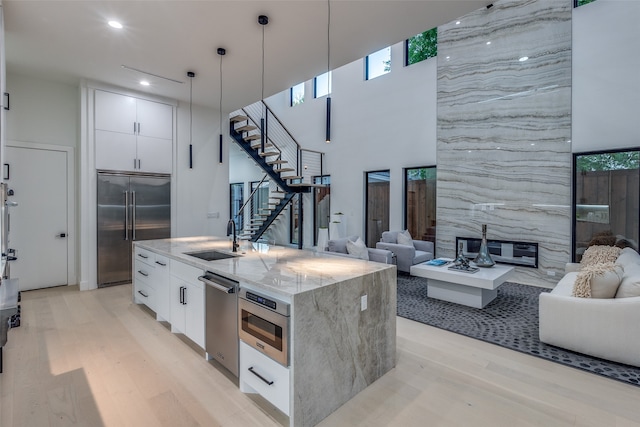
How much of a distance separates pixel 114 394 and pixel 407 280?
453 centimetres

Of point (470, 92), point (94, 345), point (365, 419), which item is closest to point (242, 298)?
point (365, 419)

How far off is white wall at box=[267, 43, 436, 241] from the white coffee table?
2877 mm

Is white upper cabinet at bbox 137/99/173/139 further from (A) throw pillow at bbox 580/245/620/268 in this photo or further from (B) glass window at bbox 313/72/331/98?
(A) throw pillow at bbox 580/245/620/268

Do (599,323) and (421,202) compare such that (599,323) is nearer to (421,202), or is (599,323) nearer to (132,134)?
(421,202)

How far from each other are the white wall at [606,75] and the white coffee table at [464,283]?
8.65ft

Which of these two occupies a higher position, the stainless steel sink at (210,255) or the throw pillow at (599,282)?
the stainless steel sink at (210,255)

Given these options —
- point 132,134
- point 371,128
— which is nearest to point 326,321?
point 132,134

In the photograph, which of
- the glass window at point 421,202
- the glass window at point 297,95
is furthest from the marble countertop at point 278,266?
the glass window at point 297,95

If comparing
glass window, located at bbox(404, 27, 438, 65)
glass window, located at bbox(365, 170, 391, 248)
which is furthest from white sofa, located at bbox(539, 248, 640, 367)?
glass window, located at bbox(404, 27, 438, 65)

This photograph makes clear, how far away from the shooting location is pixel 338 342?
2127mm

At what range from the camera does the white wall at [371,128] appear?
6.91 metres

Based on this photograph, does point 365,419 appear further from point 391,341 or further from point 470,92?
point 470,92

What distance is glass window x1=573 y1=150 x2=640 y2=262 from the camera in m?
4.75

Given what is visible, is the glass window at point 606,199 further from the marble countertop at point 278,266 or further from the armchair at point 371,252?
the marble countertop at point 278,266
